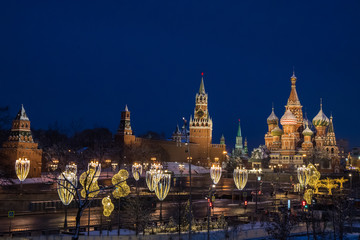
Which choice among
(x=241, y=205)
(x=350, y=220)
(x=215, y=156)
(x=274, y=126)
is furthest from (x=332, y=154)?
(x=350, y=220)

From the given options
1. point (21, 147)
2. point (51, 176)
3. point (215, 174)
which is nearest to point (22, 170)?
point (51, 176)

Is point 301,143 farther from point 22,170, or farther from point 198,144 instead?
point 22,170

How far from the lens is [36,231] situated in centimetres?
2577

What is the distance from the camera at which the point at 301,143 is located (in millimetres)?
95125

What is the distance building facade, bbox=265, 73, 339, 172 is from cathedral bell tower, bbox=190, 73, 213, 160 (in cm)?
2352

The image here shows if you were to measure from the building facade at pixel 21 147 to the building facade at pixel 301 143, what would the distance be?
4579cm

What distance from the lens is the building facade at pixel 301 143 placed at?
282ft

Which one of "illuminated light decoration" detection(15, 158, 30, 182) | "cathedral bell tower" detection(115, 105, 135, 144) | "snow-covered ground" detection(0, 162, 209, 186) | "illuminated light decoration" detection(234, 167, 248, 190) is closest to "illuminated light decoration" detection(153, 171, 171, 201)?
"snow-covered ground" detection(0, 162, 209, 186)

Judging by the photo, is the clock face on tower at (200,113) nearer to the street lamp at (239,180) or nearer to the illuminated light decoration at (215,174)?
the illuminated light decoration at (215,174)

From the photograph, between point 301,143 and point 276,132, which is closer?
point 301,143

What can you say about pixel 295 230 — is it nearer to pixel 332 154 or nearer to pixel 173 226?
pixel 173 226

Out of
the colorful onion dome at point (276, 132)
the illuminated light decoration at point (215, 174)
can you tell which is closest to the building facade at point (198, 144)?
the colorful onion dome at point (276, 132)

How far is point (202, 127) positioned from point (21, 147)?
65.1m

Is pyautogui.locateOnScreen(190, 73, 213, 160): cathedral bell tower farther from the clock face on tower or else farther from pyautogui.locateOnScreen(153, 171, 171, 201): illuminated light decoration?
pyautogui.locateOnScreen(153, 171, 171, 201): illuminated light decoration
